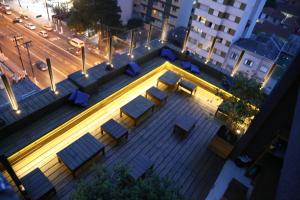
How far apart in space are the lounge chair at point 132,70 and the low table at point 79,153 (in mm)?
5706

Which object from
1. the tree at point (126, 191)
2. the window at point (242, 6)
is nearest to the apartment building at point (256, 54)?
the window at point (242, 6)

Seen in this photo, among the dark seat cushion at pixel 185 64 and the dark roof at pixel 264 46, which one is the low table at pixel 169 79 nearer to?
the dark seat cushion at pixel 185 64

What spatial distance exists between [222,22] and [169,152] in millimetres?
31319

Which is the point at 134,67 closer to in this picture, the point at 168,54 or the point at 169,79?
the point at 169,79

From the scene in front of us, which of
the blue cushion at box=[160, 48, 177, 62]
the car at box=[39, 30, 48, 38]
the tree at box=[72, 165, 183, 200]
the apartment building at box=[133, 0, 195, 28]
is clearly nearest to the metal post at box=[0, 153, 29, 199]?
the tree at box=[72, 165, 183, 200]

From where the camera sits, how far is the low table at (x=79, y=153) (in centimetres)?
947

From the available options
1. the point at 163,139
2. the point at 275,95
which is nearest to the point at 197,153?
the point at 163,139

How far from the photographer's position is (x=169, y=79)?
1501 centimetres

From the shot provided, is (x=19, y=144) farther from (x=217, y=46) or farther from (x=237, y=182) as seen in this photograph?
(x=217, y=46)

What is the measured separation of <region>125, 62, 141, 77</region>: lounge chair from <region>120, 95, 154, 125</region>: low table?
2.37 metres

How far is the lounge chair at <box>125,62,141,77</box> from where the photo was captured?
14727mm

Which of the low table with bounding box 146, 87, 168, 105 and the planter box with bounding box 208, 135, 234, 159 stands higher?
the low table with bounding box 146, 87, 168, 105

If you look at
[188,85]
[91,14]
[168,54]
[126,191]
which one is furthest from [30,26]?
[126,191]

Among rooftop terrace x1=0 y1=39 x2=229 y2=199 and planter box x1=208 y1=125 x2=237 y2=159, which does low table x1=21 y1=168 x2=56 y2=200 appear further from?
planter box x1=208 y1=125 x2=237 y2=159
